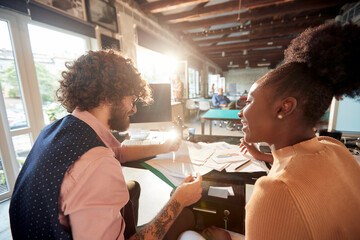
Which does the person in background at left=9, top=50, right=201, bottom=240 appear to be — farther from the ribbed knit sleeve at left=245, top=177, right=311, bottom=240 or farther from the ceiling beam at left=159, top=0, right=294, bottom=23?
the ceiling beam at left=159, top=0, right=294, bottom=23

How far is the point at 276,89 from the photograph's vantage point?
58 cm

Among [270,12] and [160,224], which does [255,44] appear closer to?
[270,12]

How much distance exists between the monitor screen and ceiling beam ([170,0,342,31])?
12.3ft

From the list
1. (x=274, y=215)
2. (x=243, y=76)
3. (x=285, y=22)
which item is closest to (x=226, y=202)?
(x=274, y=215)

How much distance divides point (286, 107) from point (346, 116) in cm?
523

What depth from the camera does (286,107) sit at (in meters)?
0.55

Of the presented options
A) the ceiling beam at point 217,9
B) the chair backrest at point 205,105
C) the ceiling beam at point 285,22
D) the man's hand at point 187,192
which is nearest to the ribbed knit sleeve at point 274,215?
the man's hand at point 187,192

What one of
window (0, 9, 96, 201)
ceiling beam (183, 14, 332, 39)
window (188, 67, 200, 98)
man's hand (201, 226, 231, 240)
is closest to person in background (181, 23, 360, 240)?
man's hand (201, 226, 231, 240)

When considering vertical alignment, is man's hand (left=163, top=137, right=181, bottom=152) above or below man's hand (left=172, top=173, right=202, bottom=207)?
above

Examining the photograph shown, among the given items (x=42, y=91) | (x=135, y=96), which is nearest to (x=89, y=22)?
(x=42, y=91)

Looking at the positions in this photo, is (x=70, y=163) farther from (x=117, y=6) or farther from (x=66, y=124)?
(x=117, y=6)

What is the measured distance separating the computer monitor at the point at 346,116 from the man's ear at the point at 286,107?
4937 mm

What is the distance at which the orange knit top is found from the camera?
0.39 metres

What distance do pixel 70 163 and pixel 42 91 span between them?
2.47 metres
